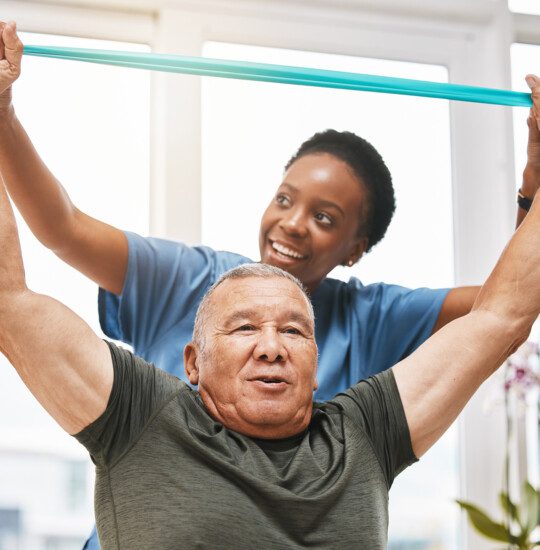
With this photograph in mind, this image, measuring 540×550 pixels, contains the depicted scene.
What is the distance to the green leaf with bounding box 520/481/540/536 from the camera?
2.21 metres

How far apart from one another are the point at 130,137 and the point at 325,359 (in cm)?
88

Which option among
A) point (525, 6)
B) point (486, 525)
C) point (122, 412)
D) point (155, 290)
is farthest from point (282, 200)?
point (525, 6)

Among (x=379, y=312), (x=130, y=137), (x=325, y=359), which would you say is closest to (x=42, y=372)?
(x=325, y=359)

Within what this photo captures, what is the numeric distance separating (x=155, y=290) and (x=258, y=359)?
0.51 meters

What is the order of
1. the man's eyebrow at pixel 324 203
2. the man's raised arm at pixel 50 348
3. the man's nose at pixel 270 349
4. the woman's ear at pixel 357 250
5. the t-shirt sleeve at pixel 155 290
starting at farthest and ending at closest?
1. the woman's ear at pixel 357 250
2. the man's eyebrow at pixel 324 203
3. the t-shirt sleeve at pixel 155 290
4. the man's nose at pixel 270 349
5. the man's raised arm at pixel 50 348

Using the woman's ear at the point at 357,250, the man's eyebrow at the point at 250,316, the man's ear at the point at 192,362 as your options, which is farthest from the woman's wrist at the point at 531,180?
the man's ear at the point at 192,362

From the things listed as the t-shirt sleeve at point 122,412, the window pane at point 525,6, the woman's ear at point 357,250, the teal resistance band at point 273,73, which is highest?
the window pane at point 525,6

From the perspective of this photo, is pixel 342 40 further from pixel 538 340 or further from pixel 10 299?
pixel 10 299

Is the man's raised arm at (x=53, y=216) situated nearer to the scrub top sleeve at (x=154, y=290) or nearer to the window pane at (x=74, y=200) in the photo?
the scrub top sleeve at (x=154, y=290)

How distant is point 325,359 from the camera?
1894mm

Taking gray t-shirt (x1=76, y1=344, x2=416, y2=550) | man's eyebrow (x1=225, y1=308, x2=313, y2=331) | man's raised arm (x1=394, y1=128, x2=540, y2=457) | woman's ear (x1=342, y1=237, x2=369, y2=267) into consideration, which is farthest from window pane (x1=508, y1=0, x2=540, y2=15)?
gray t-shirt (x1=76, y1=344, x2=416, y2=550)

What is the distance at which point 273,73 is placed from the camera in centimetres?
159

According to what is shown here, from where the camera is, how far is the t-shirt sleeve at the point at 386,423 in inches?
56.3

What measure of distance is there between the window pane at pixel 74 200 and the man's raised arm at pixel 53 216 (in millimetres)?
553
